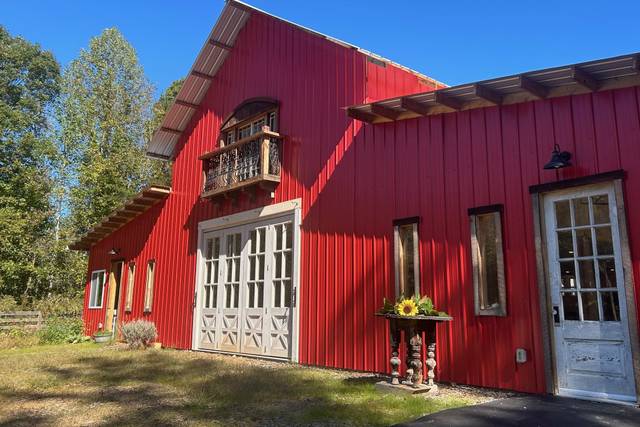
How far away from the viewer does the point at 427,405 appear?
486 cm

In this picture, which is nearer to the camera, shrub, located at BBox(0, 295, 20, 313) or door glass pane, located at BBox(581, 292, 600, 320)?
door glass pane, located at BBox(581, 292, 600, 320)

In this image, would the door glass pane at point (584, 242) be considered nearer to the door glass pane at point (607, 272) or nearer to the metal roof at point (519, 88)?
the door glass pane at point (607, 272)

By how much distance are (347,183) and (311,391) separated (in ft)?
11.1

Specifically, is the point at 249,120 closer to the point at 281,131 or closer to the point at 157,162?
the point at 281,131

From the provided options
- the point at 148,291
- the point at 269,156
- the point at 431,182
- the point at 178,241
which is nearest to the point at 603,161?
the point at 431,182

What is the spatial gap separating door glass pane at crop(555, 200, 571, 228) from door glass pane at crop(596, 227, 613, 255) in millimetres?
321

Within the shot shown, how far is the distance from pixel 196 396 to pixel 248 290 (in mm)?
4185

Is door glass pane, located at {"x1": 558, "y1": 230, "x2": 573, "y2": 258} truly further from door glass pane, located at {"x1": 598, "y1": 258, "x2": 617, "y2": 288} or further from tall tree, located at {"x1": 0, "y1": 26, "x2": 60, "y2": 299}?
tall tree, located at {"x1": 0, "y1": 26, "x2": 60, "y2": 299}

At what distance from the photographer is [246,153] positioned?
32.6ft

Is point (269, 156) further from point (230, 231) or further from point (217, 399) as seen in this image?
point (217, 399)

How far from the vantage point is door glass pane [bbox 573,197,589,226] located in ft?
17.4

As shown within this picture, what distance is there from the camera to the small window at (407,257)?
666cm

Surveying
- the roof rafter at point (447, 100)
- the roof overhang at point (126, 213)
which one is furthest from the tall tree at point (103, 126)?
the roof rafter at point (447, 100)

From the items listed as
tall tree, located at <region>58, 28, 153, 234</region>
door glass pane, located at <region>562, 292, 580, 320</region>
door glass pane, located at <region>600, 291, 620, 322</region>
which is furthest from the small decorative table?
tall tree, located at <region>58, 28, 153, 234</region>
